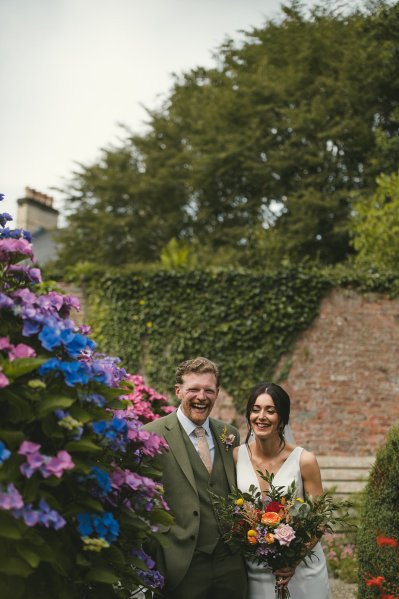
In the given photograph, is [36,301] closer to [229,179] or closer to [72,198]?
[229,179]

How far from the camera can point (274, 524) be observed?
10.4 ft

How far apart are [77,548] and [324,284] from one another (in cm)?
991

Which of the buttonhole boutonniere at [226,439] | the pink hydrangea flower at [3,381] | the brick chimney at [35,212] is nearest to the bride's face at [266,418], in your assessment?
the buttonhole boutonniere at [226,439]

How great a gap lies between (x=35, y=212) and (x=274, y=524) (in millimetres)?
20964

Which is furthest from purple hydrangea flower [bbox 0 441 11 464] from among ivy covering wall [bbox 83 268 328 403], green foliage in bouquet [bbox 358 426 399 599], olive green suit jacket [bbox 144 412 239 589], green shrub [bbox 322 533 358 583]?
ivy covering wall [bbox 83 268 328 403]

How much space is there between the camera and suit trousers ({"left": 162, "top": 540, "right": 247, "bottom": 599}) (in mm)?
3275

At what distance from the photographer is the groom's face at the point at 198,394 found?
11.7 feet

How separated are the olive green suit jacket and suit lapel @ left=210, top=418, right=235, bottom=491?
4cm

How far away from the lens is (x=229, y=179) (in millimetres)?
19422

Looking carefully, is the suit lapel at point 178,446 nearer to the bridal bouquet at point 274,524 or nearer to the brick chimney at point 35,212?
the bridal bouquet at point 274,524

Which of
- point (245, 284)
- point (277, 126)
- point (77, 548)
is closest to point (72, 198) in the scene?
point (277, 126)

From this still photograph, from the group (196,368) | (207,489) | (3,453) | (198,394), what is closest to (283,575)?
(207,489)

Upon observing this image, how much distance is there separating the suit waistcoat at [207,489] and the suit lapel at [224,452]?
22 mm

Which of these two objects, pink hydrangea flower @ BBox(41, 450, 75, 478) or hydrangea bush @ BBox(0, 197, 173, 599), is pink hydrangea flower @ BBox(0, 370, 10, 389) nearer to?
hydrangea bush @ BBox(0, 197, 173, 599)
